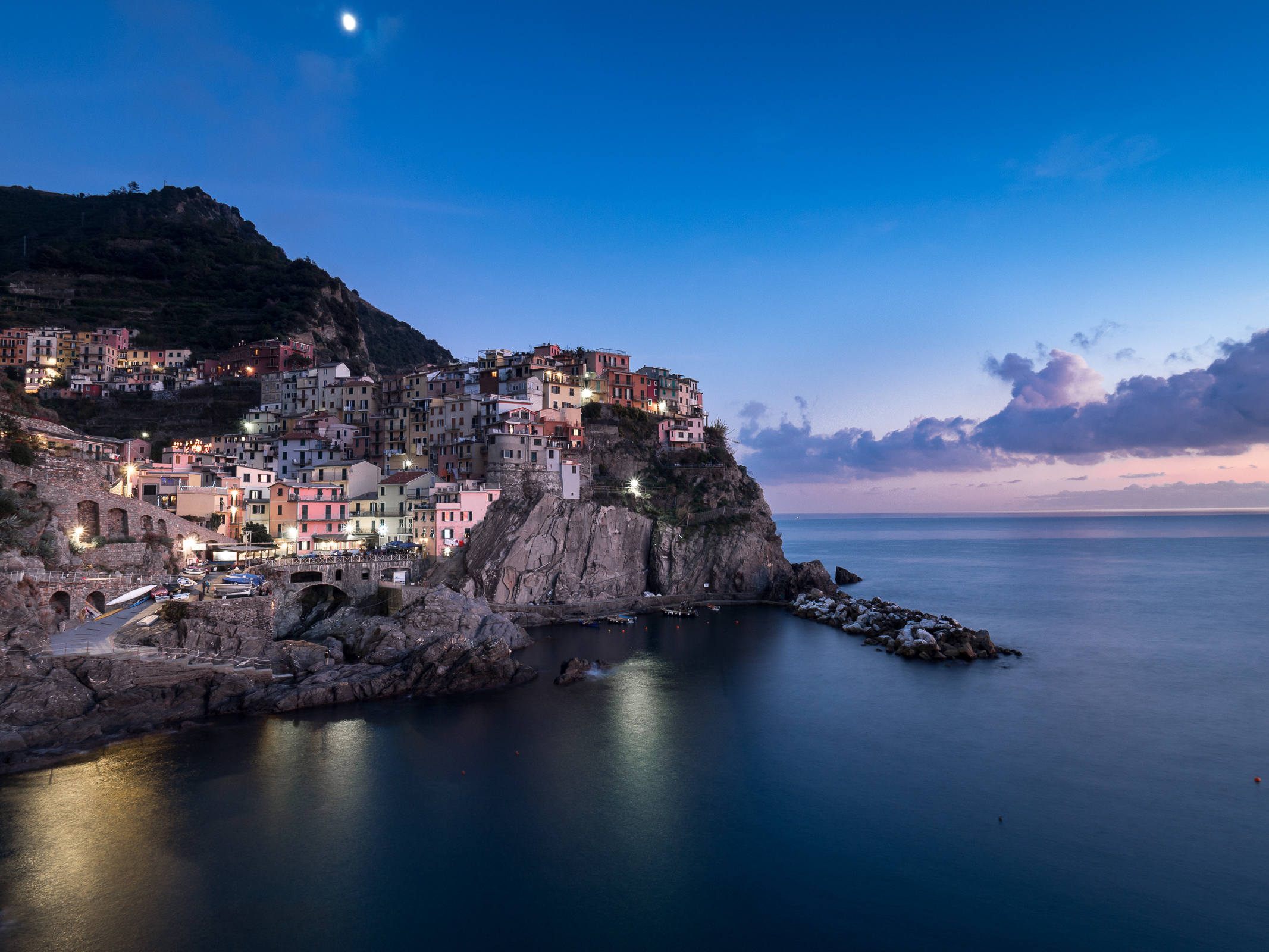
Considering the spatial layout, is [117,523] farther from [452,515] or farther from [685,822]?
[685,822]

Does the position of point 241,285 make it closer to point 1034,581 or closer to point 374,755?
point 374,755

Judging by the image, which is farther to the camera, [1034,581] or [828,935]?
[1034,581]

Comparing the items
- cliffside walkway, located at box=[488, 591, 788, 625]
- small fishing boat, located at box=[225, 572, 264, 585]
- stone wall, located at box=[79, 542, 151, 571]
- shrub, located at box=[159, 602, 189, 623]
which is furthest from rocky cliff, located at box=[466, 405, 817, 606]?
stone wall, located at box=[79, 542, 151, 571]

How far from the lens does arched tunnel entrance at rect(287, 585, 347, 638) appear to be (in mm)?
37719

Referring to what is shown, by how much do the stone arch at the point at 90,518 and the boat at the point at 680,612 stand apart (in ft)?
112

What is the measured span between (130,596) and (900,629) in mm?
41178

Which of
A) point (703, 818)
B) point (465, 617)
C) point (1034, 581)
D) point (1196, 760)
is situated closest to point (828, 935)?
point (703, 818)

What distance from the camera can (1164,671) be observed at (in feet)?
119

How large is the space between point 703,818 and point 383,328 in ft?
409

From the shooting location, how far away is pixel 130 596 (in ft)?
97.9

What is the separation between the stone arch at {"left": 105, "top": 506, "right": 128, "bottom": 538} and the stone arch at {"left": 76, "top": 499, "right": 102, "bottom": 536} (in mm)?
332

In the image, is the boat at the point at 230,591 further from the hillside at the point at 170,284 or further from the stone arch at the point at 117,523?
the hillside at the point at 170,284

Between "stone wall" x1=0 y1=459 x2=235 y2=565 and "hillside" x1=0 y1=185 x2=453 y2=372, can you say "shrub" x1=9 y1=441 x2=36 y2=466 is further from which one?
"hillside" x1=0 y1=185 x2=453 y2=372

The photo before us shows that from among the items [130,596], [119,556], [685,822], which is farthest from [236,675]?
[685,822]
